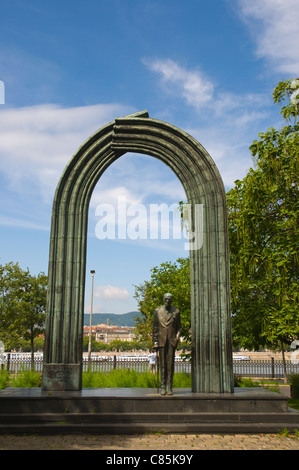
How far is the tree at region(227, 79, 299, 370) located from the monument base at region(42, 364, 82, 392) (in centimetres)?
597

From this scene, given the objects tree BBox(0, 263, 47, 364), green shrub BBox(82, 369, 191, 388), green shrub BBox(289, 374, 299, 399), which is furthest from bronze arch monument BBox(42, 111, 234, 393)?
tree BBox(0, 263, 47, 364)

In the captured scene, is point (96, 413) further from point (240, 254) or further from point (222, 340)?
point (240, 254)

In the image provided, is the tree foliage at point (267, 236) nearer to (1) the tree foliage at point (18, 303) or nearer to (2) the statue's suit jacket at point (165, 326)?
(2) the statue's suit jacket at point (165, 326)

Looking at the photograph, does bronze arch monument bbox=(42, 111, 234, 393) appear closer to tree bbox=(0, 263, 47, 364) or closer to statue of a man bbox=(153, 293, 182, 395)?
statue of a man bbox=(153, 293, 182, 395)

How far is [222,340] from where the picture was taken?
9961 mm

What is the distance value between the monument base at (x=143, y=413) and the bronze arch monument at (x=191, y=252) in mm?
849

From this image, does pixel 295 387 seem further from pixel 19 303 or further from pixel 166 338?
pixel 19 303

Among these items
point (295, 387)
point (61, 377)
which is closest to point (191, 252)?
point (61, 377)

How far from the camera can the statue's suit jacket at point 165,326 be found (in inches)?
372

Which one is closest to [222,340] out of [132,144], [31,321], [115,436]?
[115,436]

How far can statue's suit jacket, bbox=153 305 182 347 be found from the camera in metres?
9.46

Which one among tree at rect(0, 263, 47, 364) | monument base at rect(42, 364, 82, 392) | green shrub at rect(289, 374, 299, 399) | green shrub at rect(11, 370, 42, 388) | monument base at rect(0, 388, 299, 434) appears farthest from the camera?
tree at rect(0, 263, 47, 364)

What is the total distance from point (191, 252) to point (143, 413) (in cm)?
425
